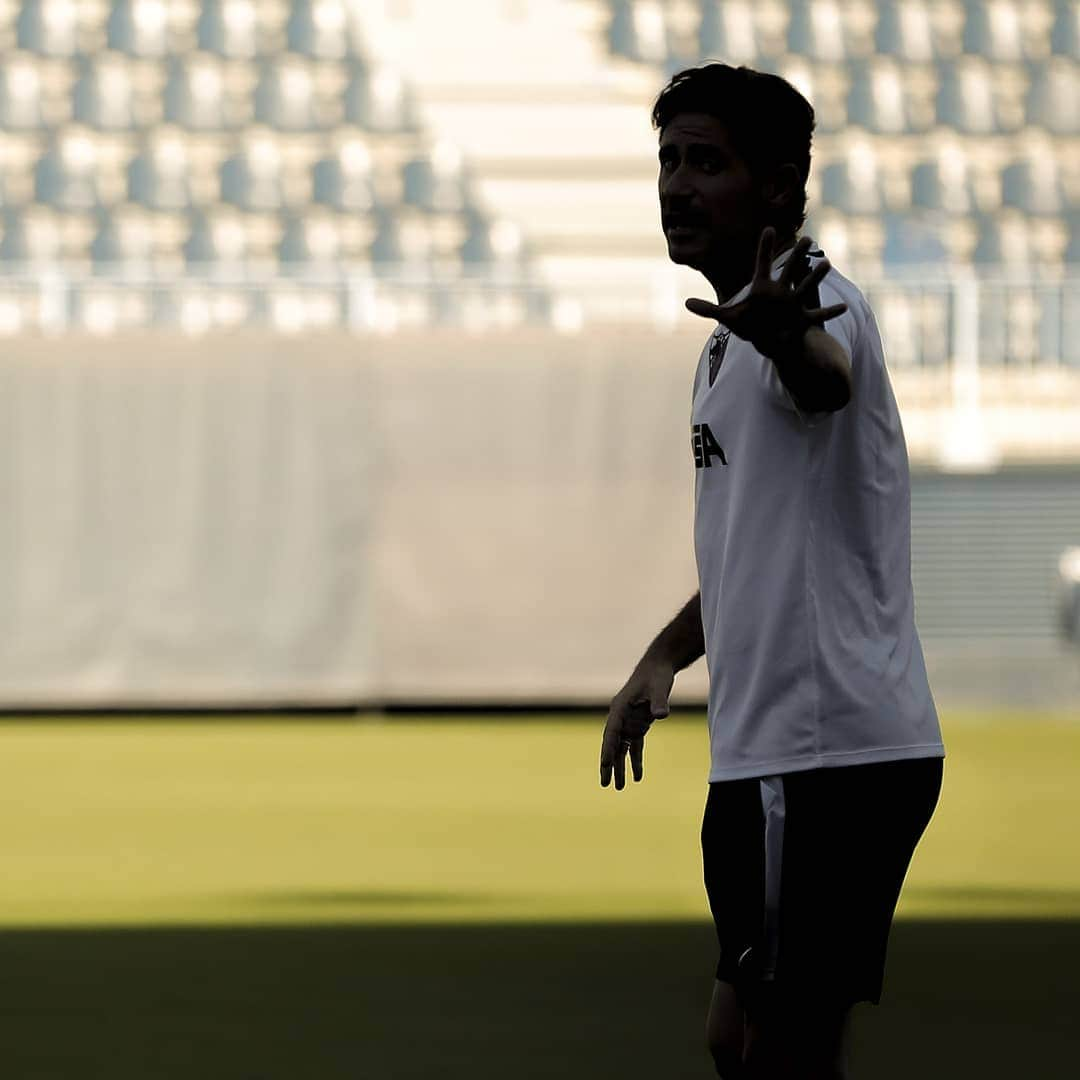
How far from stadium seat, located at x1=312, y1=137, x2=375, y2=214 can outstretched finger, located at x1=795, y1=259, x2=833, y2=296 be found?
22.5 m

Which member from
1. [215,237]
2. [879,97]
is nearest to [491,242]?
[215,237]

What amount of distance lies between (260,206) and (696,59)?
192 inches

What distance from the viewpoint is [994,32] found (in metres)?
26.2

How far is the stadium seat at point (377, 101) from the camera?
25.4m

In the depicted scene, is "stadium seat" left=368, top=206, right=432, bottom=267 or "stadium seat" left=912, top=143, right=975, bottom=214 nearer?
"stadium seat" left=368, top=206, right=432, bottom=267

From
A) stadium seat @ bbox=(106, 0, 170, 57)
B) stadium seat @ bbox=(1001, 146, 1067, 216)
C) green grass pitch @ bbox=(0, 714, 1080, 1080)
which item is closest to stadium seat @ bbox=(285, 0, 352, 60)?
stadium seat @ bbox=(106, 0, 170, 57)

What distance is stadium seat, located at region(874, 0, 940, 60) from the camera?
26.1 metres

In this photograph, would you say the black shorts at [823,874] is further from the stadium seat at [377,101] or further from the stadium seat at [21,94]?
the stadium seat at [21,94]

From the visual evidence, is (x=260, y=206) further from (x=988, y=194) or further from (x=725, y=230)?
(x=725, y=230)

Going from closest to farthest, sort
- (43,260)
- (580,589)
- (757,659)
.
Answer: (757,659), (580,589), (43,260)

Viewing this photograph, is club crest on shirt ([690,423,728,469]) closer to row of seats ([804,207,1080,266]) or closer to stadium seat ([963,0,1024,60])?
row of seats ([804,207,1080,266])

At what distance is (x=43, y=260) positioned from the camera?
2405cm

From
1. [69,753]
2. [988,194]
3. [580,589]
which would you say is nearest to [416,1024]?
[69,753]

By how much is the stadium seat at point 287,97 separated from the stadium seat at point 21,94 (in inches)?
89.3
